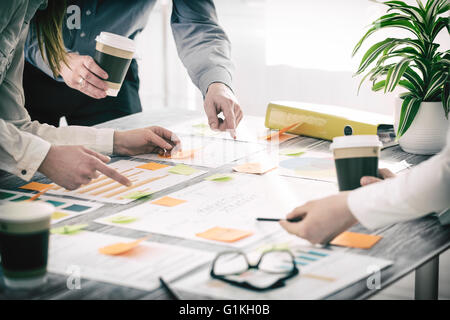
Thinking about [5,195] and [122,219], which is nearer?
[122,219]

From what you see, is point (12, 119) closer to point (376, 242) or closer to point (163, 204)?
point (163, 204)

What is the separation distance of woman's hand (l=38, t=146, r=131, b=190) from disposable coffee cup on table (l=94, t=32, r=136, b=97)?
29 centimetres

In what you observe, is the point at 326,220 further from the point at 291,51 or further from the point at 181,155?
the point at 291,51

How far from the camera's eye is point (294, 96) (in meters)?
3.51

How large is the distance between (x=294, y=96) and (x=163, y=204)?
2356mm

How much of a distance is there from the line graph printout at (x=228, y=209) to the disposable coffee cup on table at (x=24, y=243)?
272 mm

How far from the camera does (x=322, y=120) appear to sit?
6.24ft

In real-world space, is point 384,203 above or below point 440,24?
below

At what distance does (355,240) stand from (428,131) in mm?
796

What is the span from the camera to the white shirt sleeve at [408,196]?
0.95 meters

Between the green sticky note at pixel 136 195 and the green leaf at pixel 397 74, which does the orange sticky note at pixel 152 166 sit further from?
the green leaf at pixel 397 74

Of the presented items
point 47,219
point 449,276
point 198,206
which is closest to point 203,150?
point 198,206

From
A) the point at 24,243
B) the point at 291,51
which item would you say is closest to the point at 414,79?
the point at 24,243
